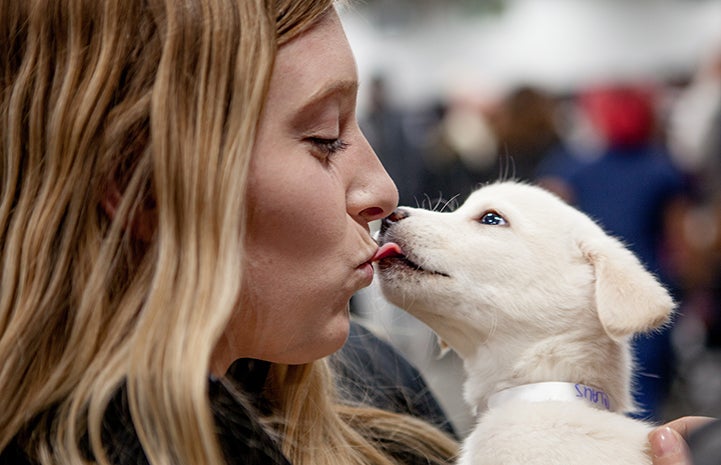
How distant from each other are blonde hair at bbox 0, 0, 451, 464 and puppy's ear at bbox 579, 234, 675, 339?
2.60 feet

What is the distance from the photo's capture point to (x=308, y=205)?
4.39ft

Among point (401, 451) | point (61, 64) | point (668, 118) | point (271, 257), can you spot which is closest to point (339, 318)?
point (271, 257)

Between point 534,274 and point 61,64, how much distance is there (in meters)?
1.05

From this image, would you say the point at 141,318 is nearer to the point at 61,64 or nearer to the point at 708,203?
the point at 61,64

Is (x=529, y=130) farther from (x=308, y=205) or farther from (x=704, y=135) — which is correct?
(x=308, y=205)

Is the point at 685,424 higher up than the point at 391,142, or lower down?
higher up

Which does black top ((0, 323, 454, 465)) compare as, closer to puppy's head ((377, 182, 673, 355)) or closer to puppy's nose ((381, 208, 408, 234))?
puppy's head ((377, 182, 673, 355))

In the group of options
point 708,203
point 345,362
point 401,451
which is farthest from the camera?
point 708,203

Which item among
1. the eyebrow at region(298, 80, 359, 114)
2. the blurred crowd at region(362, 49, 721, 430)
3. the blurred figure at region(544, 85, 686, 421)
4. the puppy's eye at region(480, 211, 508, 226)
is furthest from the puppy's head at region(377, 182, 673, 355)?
the blurred figure at region(544, 85, 686, 421)

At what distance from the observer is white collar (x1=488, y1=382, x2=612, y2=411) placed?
1783 mm

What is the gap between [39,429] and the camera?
1231mm

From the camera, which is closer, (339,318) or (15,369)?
(15,369)

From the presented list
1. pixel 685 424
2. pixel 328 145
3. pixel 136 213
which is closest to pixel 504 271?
pixel 685 424

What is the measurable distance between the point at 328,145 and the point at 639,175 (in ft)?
12.5
